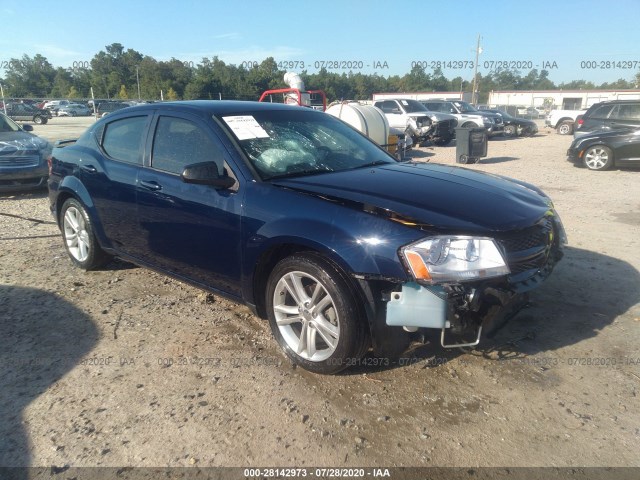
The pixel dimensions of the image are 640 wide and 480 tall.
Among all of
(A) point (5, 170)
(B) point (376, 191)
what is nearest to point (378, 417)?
(B) point (376, 191)

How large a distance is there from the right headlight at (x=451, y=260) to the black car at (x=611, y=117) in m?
11.7

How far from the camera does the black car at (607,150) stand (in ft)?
36.1

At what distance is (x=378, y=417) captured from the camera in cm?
258

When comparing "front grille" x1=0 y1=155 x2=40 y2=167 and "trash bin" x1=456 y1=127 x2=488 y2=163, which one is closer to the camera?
"front grille" x1=0 y1=155 x2=40 y2=167

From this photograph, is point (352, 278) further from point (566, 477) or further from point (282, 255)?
point (566, 477)

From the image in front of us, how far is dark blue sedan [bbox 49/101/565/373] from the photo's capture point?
253 cm

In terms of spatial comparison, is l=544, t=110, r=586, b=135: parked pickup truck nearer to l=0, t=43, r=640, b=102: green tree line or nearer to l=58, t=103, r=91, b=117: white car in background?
l=0, t=43, r=640, b=102: green tree line

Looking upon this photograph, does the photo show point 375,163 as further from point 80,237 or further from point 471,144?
point 471,144

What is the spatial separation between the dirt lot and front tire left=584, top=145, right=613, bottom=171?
8263 mm

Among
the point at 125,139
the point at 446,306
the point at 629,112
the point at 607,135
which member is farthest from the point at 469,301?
the point at 629,112

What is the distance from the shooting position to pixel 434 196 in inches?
114

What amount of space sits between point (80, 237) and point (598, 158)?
11.6m

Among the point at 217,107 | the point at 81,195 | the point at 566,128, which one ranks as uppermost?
the point at 217,107

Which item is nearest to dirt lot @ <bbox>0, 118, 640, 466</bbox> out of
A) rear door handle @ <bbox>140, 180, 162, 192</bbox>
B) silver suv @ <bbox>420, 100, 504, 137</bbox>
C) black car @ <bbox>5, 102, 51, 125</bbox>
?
rear door handle @ <bbox>140, 180, 162, 192</bbox>
